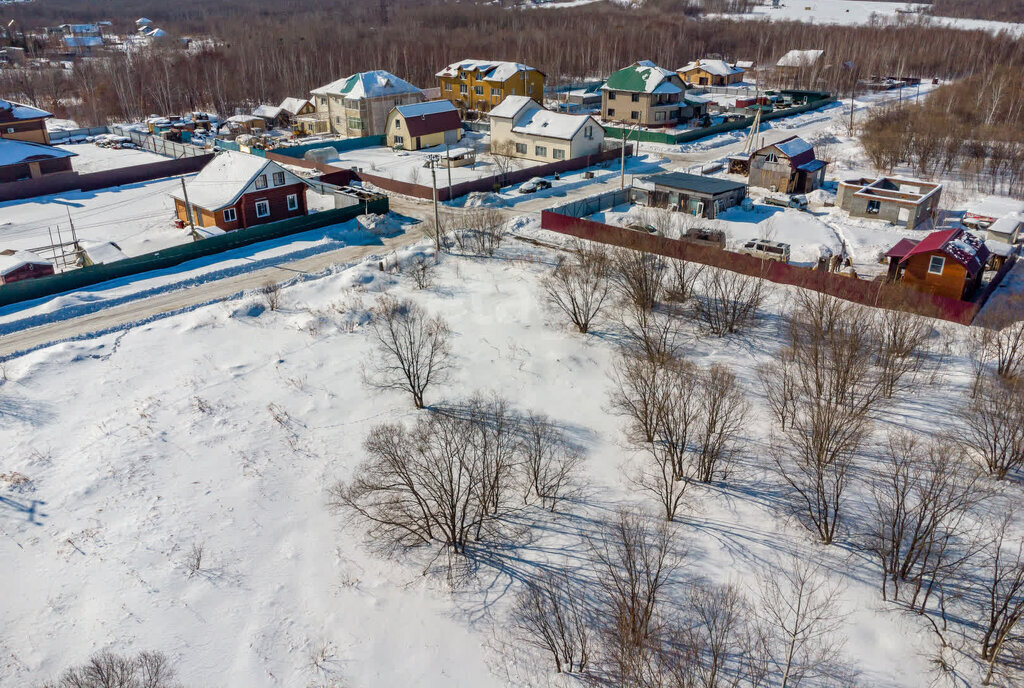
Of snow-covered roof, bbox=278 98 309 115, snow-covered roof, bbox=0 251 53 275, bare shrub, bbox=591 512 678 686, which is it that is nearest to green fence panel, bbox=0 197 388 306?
snow-covered roof, bbox=0 251 53 275

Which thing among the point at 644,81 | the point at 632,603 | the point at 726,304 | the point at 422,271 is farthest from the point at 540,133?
the point at 632,603

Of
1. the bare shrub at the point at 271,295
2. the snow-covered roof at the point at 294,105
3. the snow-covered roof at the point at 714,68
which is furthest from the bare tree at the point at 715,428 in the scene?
the snow-covered roof at the point at 714,68

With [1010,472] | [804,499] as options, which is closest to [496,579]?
[804,499]

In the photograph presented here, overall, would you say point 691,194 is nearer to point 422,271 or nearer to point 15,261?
point 422,271

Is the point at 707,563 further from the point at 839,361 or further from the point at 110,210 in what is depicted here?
the point at 110,210

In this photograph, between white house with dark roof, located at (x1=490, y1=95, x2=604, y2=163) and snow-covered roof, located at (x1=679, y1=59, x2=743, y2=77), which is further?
snow-covered roof, located at (x1=679, y1=59, x2=743, y2=77)

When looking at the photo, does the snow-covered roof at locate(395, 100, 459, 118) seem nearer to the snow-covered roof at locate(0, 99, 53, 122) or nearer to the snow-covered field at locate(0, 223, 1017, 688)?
the snow-covered roof at locate(0, 99, 53, 122)
